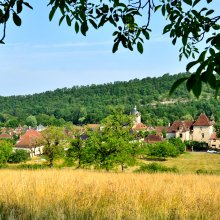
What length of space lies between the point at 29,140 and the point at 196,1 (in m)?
76.8

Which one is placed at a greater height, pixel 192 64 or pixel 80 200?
pixel 192 64

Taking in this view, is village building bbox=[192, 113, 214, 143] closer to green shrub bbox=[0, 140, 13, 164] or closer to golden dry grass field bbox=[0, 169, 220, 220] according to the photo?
green shrub bbox=[0, 140, 13, 164]

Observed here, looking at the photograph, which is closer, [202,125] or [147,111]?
[202,125]

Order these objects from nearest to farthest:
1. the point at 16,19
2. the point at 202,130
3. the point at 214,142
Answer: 1. the point at 16,19
2. the point at 214,142
3. the point at 202,130

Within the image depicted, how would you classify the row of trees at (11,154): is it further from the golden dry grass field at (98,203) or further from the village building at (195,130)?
the golden dry grass field at (98,203)

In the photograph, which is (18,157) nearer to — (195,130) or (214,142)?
(195,130)

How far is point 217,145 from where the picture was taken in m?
86.2

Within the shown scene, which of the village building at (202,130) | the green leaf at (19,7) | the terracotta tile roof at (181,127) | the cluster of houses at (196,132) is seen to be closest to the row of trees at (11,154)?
the cluster of houses at (196,132)

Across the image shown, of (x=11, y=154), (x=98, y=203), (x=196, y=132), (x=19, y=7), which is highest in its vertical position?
(x=19, y=7)

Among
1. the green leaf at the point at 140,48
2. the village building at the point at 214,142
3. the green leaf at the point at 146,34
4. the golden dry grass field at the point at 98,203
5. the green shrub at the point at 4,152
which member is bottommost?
the village building at the point at 214,142

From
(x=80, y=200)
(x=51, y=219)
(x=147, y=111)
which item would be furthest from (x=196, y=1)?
(x=147, y=111)

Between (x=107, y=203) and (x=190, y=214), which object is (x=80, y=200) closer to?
(x=107, y=203)

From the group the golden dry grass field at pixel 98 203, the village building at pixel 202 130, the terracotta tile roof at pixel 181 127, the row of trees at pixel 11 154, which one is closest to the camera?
the golden dry grass field at pixel 98 203

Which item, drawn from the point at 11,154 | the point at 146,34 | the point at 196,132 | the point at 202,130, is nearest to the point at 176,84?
the point at 146,34
